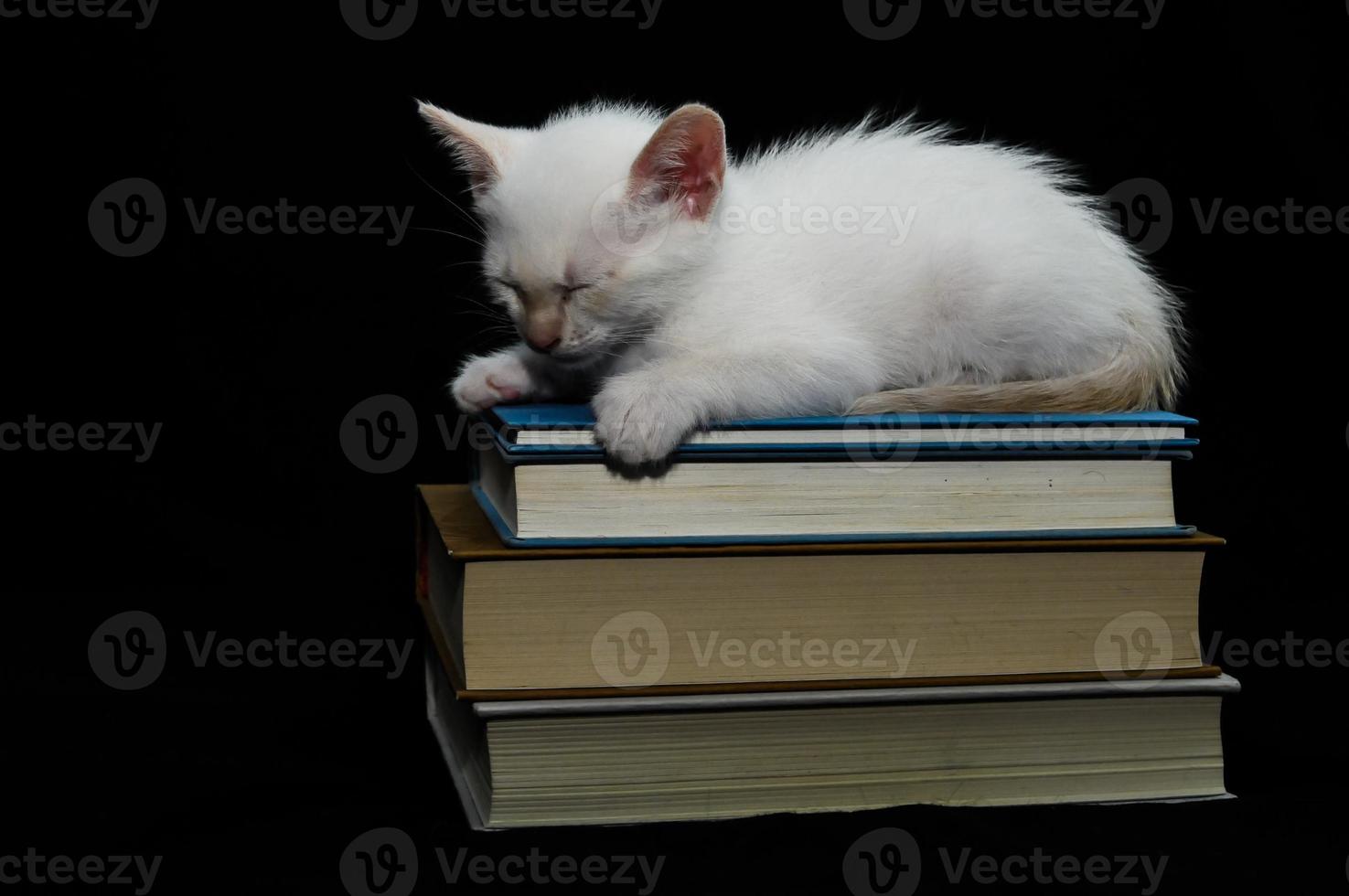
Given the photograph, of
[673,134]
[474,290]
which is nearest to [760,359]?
[673,134]

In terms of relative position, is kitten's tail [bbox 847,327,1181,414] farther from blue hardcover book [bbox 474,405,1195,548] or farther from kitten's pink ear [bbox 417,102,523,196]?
kitten's pink ear [bbox 417,102,523,196]

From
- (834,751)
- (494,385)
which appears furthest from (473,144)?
(834,751)

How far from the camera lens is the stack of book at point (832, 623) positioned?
6.25 ft

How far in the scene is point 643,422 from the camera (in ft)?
6.21

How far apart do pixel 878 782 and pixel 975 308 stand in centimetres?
68

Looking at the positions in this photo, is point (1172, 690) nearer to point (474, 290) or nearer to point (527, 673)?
point (527, 673)

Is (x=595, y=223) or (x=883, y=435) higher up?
(x=595, y=223)

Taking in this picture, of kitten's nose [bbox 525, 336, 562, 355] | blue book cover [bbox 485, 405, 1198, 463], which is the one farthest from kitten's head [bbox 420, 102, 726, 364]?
blue book cover [bbox 485, 405, 1198, 463]

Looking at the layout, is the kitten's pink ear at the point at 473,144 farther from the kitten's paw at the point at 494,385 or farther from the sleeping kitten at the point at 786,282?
the kitten's paw at the point at 494,385

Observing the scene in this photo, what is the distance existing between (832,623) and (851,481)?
184mm

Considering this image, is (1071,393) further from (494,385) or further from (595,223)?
(494,385)

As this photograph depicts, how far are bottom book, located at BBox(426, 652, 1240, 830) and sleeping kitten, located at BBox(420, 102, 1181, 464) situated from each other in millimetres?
353

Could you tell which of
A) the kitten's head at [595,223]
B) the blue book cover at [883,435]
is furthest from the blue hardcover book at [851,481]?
the kitten's head at [595,223]

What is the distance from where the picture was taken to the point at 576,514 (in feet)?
6.28
